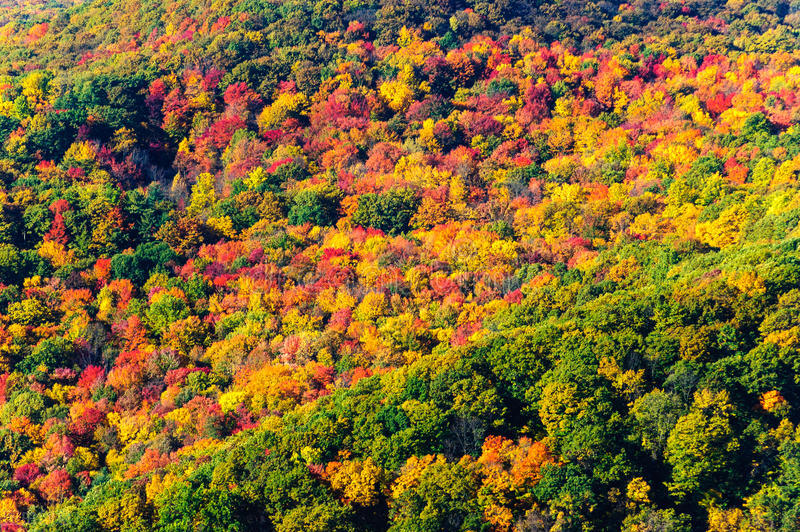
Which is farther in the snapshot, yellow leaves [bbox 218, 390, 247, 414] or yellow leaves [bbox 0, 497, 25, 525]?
yellow leaves [bbox 218, 390, 247, 414]

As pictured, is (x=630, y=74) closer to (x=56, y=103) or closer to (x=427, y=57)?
(x=427, y=57)

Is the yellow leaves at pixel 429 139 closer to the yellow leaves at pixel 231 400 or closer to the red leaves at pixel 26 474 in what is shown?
the yellow leaves at pixel 231 400

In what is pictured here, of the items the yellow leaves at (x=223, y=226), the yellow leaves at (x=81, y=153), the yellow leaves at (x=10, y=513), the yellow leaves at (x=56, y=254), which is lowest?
the yellow leaves at (x=10, y=513)

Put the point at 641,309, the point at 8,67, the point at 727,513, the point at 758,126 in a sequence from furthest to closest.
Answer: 1. the point at 8,67
2. the point at 758,126
3. the point at 641,309
4. the point at 727,513

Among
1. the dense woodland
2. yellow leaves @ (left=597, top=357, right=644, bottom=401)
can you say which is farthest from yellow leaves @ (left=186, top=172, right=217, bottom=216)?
yellow leaves @ (left=597, top=357, right=644, bottom=401)

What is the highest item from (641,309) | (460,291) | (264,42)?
(264,42)

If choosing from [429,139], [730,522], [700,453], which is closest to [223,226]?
[429,139]

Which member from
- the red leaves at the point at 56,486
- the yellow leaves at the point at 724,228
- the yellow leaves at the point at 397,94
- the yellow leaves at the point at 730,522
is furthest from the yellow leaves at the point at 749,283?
the yellow leaves at the point at 397,94

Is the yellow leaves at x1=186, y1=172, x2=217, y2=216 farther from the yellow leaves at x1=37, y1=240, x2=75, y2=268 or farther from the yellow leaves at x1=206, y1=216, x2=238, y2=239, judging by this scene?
the yellow leaves at x1=37, y1=240, x2=75, y2=268

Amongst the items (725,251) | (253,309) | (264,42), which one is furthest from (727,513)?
(264,42)
